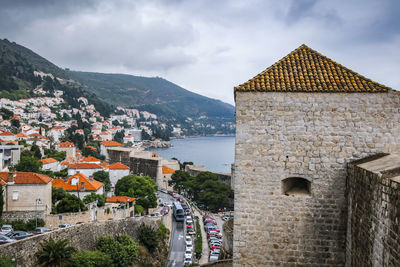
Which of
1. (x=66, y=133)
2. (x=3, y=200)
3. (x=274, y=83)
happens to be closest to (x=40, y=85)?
(x=66, y=133)

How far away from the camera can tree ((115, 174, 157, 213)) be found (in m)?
34.2


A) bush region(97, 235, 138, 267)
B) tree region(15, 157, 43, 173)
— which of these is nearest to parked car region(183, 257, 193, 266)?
bush region(97, 235, 138, 267)

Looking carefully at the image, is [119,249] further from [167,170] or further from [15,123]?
[15,123]

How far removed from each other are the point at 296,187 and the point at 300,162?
24.5 inches

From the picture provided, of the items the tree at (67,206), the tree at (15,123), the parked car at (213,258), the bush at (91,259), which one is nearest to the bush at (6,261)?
the bush at (91,259)

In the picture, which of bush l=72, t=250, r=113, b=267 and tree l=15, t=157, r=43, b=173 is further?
tree l=15, t=157, r=43, b=173

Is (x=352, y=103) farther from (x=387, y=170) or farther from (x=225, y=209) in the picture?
(x=225, y=209)

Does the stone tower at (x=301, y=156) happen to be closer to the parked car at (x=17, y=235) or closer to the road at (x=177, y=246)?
the parked car at (x=17, y=235)

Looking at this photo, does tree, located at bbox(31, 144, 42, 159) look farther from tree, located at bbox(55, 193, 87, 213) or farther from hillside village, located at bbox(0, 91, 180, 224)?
tree, located at bbox(55, 193, 87, 213)

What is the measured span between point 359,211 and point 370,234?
18.9 inches

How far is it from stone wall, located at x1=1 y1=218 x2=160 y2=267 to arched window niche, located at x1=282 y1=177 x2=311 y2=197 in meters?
11.5

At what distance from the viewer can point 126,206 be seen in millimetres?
30906

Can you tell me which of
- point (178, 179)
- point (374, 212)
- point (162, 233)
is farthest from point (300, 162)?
point (178, 179)

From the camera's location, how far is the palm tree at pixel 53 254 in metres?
14.8
